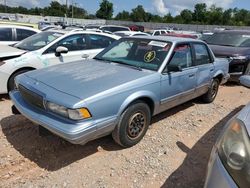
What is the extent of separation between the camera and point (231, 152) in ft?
5.88

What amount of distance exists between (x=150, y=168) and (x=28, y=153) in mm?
1624


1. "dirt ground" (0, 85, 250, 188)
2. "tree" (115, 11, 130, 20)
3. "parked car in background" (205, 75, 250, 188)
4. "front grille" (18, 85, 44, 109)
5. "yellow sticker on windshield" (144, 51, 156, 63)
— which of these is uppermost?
"tree" (115, 11, 130, 20)

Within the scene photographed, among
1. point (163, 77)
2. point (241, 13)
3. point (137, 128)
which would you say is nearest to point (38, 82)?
point (137, 128)

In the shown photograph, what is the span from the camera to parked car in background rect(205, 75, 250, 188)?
165 centimetres

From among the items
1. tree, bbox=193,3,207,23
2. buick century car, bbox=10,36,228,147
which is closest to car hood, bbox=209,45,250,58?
buick century car, bbox=10,36,228,147

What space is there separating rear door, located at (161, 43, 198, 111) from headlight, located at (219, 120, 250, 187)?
2.13 meters

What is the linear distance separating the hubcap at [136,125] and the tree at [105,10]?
84270mm

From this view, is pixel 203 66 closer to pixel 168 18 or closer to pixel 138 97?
pixel 138 97

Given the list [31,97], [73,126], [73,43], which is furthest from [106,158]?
[73,43]

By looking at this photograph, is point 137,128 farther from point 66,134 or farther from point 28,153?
point 28,153

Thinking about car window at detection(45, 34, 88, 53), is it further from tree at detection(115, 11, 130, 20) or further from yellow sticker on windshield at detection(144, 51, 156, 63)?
tree at detection(115, 11, 130, 20)

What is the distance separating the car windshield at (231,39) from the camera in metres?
8.79

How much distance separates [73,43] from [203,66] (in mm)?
3227

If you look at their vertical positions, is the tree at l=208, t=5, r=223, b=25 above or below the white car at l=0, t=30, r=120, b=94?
above
